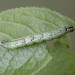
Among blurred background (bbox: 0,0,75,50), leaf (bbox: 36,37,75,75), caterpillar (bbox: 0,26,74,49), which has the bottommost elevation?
leaf (bbox: 36,37,75,75)

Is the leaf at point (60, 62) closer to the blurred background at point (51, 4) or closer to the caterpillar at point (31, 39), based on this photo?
the caterpillar at point (31, 39)

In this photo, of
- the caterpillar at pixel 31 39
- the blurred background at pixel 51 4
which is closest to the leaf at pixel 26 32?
the caterpillar at pixel 31 39

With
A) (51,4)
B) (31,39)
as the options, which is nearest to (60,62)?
(31,39)

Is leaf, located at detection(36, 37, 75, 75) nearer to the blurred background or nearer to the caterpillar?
the caterpillar

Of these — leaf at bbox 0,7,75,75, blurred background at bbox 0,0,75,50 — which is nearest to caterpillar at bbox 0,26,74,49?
leaf at bbox 0,7,75,75

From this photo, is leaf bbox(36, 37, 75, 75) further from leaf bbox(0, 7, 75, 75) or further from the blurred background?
the blurred background

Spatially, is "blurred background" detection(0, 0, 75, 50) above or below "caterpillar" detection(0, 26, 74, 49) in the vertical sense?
above

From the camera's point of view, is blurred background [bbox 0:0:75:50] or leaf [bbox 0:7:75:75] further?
blurred background [bbox 0:0:75:50]
